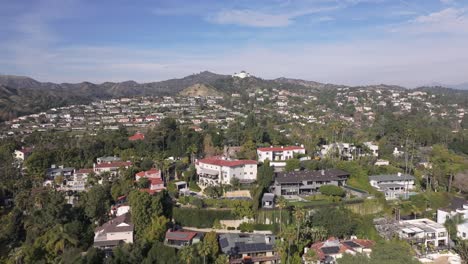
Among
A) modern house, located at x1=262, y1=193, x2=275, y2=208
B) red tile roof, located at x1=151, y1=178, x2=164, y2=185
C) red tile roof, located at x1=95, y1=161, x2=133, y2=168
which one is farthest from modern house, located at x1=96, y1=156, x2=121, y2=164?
modern house, located at x1=262, y1=193, x2=275, y2=208

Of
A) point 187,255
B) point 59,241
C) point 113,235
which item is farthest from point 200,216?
point 59,241

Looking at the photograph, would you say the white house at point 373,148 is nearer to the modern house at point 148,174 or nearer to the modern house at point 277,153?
the modern house at point 277,153

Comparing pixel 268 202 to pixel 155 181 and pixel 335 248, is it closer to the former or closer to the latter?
pixel 335 248

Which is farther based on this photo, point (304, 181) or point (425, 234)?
point (304, 181)

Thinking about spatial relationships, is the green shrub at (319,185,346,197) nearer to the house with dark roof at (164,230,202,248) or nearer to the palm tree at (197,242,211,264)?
the house with dark roof at (164,230,202,248)

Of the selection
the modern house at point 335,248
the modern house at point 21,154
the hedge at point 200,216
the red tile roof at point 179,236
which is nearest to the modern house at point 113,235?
the red tile roof at point 179,236

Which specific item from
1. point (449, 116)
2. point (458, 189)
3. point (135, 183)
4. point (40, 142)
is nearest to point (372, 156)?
point (458, 189)

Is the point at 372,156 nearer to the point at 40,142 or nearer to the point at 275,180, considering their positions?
the point at 275,180
